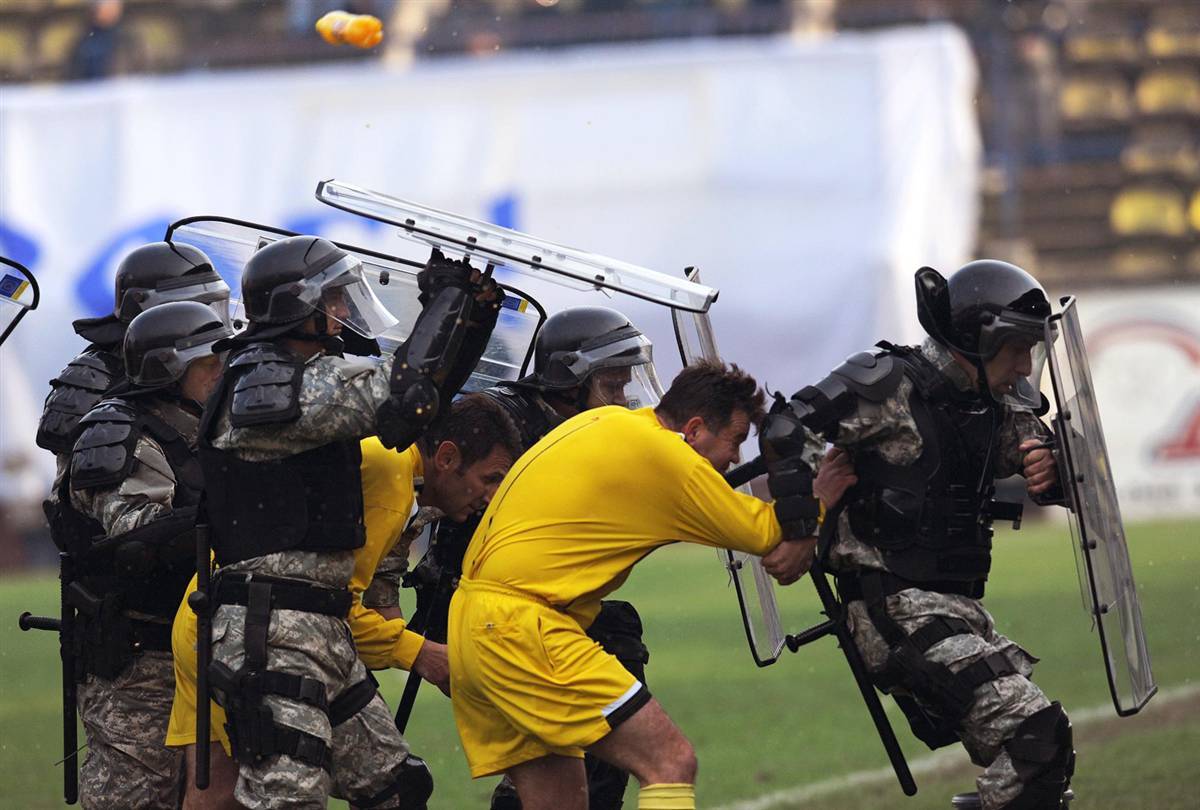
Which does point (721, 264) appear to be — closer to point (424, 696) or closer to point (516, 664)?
point (424, 696)

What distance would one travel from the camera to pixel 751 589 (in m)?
6.54

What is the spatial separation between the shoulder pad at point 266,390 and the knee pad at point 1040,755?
2297 millimetres

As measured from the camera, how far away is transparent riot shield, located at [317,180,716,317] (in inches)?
197

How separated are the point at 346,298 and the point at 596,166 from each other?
53.7ft

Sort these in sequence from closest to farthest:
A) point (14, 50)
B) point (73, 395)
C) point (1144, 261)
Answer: point (73, 395)
point (1144, 261)
point (14, 50)

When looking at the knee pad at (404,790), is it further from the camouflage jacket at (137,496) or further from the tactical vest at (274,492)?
the camouflage jacket at (137,496)

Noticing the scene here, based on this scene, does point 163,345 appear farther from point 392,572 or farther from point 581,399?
point 581,399

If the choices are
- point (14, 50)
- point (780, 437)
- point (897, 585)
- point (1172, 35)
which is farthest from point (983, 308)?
point (1172, 35)

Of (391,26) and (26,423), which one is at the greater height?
(391,26)

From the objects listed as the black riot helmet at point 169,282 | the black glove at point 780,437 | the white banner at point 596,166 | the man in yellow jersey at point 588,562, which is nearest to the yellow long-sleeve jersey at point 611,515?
the man in yellow jersey at point 588,562

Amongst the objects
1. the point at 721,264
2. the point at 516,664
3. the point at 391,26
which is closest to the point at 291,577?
the point at 516,664

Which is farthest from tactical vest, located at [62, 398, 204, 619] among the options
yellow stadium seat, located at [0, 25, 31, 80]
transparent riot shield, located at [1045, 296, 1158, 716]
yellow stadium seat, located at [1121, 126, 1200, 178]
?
yellow stadium seat, located at [1121, 126, 1200, 178]

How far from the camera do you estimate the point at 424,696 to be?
12.7 metres

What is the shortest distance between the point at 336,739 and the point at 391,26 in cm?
2046
